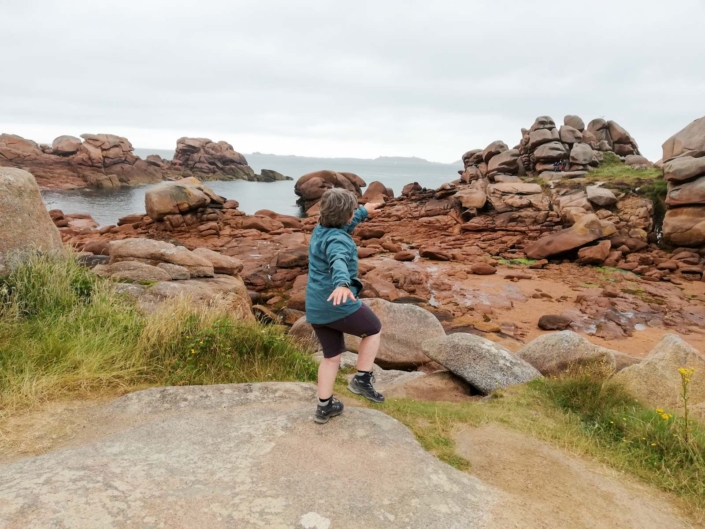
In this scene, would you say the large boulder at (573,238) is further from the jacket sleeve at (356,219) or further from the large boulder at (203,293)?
the jacket sleeve at (356,219)

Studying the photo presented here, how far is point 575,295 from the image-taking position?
15.5m

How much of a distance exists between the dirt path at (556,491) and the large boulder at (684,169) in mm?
21469

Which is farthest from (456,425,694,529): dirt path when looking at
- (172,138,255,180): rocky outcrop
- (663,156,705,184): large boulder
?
(172,138,255,180): rocky outcrop

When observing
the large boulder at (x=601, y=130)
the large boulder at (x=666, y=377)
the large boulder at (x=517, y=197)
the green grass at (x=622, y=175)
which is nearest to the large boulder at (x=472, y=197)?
the large boulder at (x=517, y=197)

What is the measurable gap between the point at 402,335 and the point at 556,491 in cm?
580

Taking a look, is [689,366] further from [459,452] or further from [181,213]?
[181,213]

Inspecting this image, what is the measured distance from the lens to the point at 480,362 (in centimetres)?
634

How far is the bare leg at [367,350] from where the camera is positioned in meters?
3.97

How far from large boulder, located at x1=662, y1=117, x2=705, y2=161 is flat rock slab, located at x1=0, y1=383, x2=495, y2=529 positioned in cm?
2595

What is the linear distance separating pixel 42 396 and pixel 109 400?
1.74 feet

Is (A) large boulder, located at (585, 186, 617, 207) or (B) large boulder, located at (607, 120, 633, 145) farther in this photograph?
(B) large boulder, located at (607, 120, 633, 145)

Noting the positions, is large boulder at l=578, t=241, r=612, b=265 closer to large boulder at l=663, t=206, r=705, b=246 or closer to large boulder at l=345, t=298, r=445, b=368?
large boulder at l=663, t=206, r=705, b=246

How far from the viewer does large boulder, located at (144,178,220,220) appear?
28.1 metres

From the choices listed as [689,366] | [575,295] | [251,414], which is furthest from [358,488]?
[575,295]
